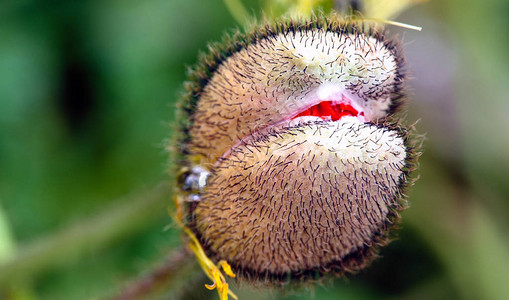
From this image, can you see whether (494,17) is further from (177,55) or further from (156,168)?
(156,168)

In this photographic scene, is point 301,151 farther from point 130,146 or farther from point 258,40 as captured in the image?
point 130,146

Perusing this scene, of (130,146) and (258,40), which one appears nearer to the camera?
(258,40)

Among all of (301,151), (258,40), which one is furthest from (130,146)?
(301,151)

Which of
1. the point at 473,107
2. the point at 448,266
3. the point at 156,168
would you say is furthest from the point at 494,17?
the point at 156,168

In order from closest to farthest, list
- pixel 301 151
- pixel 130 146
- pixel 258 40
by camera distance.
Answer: pixel 301 151 < pixel 258 40 < pixel 130 146

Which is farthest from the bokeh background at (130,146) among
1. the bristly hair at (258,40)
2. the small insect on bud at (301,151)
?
the small insect on bud at (301,151)

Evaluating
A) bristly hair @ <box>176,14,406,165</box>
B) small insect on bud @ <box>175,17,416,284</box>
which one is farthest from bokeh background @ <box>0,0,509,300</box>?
small insect on bud @ <box>175,17,416,284</box>

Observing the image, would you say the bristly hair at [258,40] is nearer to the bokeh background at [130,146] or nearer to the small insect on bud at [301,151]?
the small insect on bud at [301,151]
